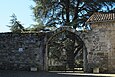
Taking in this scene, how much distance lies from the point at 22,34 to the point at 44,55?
6.79 ft

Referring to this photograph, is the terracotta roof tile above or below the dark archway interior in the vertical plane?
above

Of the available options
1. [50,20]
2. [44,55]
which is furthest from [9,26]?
[44,55]

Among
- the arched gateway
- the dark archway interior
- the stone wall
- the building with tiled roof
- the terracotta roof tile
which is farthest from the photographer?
the dark archway interior

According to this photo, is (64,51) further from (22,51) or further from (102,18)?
(102,18)

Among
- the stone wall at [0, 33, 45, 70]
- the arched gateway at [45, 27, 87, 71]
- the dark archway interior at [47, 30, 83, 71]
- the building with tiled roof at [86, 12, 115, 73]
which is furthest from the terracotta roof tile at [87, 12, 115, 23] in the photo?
the dark archway interior at [47, 30, 83, 71]

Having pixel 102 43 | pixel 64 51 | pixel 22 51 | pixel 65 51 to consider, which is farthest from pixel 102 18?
pixel 64 51

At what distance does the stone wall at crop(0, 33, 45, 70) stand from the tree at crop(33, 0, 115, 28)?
722 cm

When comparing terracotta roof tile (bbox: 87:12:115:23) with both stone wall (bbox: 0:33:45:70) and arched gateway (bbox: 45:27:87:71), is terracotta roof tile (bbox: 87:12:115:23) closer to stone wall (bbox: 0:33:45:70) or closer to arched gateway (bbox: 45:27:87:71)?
stone wall (bbox: 0:33:45:70)

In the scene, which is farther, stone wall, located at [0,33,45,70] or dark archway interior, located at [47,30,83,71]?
dark archway interior, located at [47,30,83,71]

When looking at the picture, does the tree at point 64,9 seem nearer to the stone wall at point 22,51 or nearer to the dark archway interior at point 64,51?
the dark archway interior at point 64,51

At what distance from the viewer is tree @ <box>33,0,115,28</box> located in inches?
947

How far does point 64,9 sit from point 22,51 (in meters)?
→ 9.14

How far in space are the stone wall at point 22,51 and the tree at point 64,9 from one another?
7221 millimetres

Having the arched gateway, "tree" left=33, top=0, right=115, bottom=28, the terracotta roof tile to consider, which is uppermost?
"tree" left=33, top=0, right=115, bottom=28
